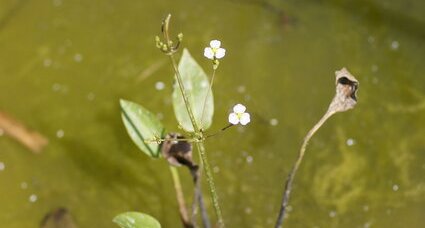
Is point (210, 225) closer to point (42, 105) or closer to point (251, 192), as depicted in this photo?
point (251, 192)

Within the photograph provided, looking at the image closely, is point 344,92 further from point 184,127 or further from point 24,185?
point 24,185

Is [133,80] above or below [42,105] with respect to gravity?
above

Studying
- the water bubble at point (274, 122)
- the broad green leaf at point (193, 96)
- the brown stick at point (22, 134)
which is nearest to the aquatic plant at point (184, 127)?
the broad green leaf at point (193, 96)

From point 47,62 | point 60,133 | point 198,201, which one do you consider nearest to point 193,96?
point 198,201

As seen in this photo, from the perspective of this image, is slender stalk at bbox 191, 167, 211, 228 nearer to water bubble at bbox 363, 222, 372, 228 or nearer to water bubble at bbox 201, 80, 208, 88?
water bubble at bbox 201, 80, 208, 88

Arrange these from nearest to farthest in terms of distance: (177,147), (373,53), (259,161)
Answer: (177,147)
(259,161)
(373,53)

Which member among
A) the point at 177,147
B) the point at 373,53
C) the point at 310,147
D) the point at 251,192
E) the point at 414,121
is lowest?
the point at 177,147

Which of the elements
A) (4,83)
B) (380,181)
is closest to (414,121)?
(380,181)
